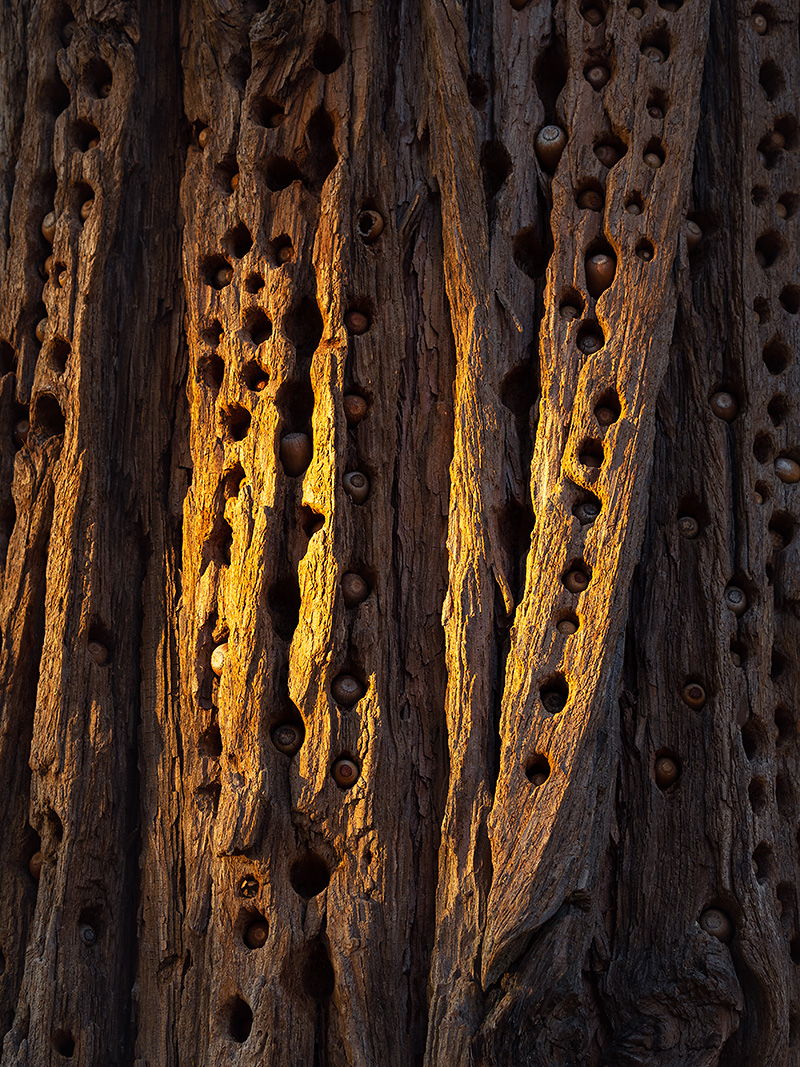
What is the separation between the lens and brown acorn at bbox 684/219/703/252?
2.23 meters

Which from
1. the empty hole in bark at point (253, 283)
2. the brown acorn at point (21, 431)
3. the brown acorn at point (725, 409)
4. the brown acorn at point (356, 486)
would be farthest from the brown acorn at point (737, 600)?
the brown acorn at point (21, 431)

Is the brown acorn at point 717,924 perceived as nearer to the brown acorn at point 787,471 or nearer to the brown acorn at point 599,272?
the brown acorn at point 787,471

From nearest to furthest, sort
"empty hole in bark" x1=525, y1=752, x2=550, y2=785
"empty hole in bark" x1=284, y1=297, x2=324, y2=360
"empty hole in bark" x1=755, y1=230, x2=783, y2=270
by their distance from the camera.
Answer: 1. "empty hole in bark" x1=525, y1=752, x2=550, y2=785
2. "empty hole in bark" x1=284, y1=297, x2=324, y2=360
3. "empty hole in bark" x1=755, y1=230, x2=783, y2=270

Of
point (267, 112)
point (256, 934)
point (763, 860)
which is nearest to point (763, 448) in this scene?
point (763, 860)

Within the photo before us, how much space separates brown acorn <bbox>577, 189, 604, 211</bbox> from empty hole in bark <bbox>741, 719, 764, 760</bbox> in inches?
48.1

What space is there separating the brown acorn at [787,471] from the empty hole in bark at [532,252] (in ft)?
2.37

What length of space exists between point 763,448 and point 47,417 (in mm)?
1784

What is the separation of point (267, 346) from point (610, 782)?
4.06ft

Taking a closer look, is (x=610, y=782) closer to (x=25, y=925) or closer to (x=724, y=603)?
(x=724, y=603)

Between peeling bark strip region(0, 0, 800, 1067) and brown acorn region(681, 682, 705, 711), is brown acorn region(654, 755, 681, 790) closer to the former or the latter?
peeling bark strip region(0, 0, 800, 1067)

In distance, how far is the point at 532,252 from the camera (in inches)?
86.4

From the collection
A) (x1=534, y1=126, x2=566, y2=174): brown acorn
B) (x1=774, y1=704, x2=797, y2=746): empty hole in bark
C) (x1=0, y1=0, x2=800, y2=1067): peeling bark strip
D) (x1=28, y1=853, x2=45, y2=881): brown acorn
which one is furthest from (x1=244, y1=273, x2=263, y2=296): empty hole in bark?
(x1=774, y1=704, x2=797, y2=746): empty hole in bark

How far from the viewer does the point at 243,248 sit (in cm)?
230

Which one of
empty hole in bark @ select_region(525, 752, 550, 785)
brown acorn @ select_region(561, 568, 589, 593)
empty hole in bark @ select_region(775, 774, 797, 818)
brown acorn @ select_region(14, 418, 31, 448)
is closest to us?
empty hole in bark @ select_region(525, 752, 550, 785)
